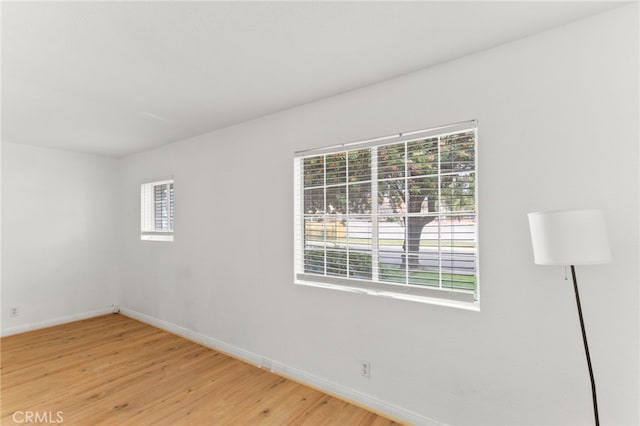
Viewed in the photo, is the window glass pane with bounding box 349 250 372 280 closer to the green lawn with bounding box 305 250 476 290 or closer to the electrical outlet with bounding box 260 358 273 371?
the green lawn with bounding box 305 250 476 290

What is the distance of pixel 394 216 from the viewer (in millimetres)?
2404

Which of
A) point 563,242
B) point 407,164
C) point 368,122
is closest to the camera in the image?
point 563,242

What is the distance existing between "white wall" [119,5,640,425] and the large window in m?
0.10

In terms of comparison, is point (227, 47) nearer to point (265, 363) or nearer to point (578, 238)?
point (578, 238)

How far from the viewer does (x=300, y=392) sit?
2.69m

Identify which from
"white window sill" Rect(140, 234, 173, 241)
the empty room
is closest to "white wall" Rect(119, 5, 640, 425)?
the empty room

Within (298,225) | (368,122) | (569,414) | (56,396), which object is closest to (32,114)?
(56,396)

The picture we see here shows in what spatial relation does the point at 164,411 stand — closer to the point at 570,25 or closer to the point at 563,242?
the point at 563,242

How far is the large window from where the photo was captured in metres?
2.12

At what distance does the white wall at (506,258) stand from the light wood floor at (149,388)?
27 centimetres

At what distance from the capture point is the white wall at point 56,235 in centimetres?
419

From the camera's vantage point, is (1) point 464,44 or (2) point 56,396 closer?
(1) point 464,44

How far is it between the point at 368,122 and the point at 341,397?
7.30ft

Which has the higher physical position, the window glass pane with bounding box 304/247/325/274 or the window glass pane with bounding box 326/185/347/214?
the window glass pane with bounding box 326/185/347/214
